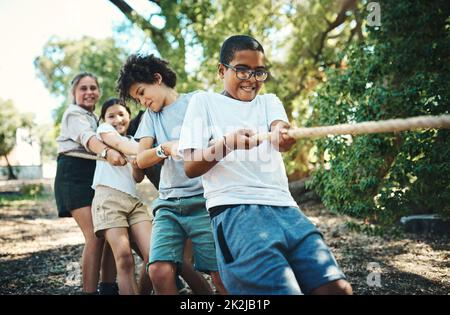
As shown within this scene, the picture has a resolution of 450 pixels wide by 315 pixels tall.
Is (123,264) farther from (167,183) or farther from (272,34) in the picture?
(272,34)

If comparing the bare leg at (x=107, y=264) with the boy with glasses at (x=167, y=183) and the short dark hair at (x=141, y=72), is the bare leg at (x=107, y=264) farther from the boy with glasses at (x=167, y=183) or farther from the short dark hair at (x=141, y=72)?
the short dark hair at (x=141, y=72)

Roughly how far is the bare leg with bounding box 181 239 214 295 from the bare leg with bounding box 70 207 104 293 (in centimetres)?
77

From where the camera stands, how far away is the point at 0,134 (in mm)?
24406

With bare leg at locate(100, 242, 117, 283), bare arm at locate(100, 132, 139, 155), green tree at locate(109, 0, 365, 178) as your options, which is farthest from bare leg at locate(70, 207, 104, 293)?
green tree at locate(109, 0, 365, 178)

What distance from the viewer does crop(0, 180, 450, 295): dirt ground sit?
3938mm

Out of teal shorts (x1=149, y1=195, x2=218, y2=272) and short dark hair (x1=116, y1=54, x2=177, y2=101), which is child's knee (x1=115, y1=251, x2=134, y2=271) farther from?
short dark hair (x1=116, y1=54, x2=177, y2=101)

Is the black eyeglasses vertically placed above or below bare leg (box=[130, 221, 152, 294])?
above

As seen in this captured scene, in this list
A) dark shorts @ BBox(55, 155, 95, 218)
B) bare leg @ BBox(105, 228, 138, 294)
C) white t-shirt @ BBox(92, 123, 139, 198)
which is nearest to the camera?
bare leg @ BBox(105, 228, 138, 294)

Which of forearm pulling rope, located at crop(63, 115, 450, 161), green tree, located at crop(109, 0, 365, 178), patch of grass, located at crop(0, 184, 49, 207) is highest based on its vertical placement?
green tree, located at crop(109, 0, 365, 178)

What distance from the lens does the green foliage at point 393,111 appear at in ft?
12.9

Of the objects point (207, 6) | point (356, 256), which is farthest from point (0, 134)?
point (356, 256)

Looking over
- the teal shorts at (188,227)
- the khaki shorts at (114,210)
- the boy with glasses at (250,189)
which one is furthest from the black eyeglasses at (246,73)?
the khaki shorts at (114,210)
